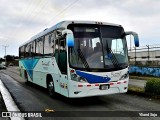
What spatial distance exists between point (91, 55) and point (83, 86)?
3.82 feet

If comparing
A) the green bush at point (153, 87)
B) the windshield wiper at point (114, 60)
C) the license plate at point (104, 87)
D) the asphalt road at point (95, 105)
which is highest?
the windshield wiper at point (114, 60)

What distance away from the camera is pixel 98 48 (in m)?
10.1

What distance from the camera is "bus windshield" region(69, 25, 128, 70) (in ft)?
32.1

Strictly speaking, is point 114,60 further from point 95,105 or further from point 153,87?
point 153,87

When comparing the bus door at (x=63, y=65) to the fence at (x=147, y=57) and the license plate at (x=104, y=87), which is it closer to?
the license plate at (x=104, y=87)

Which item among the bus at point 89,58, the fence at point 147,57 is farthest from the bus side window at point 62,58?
the fence at point 147,57

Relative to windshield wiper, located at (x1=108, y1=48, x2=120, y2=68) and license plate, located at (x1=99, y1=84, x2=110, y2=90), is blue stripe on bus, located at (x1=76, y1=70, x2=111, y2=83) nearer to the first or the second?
license plate, located at (x1=99, y1=84, x2=110, y2=90)

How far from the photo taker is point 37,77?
50.4ft

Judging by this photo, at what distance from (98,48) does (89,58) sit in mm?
570

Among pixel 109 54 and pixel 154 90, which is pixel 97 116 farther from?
pixel 154 90

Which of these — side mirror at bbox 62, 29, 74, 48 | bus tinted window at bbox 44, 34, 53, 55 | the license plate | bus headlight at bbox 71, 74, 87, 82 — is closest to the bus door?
bus headlight at bbox 71, 74, 87, 82

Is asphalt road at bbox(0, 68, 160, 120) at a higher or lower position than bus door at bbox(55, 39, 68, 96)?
lower

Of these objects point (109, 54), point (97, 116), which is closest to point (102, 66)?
point (109, 54)

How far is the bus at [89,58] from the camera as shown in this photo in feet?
31.7
